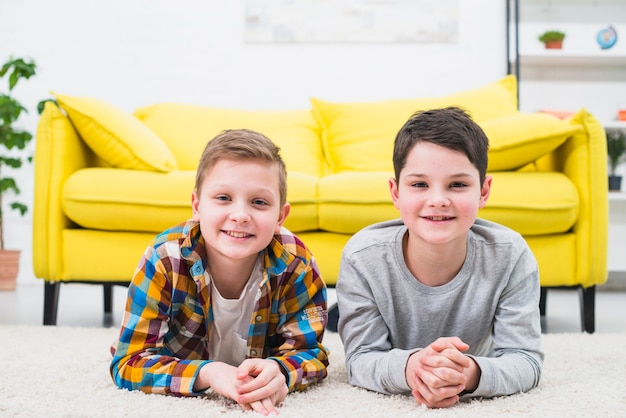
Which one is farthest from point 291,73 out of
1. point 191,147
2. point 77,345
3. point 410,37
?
point 77,345

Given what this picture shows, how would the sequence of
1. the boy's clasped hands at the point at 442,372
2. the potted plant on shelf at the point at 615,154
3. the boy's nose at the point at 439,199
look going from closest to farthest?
the boy's clasped hands at the point at 442,372 < the boy's nose at the point at 439,199 < the potted plant on shelf at the point at 615,154

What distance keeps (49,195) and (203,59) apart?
1.96m

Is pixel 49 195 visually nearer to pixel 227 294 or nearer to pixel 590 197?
pixel 227 294

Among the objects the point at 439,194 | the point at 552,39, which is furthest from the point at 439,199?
the point at 552,39

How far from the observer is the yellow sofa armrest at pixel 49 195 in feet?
7.06

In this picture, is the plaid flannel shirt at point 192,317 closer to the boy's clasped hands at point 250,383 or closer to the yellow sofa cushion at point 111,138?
the boy's clasped hands at point 250,383

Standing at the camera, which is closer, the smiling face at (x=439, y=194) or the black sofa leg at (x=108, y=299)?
the smiling face at (x=439, y=194)

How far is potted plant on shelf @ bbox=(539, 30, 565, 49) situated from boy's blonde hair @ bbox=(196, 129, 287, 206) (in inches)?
112

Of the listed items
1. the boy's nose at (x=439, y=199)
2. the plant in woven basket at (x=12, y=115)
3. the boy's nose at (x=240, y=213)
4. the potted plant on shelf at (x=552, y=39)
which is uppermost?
the potted plant on shelf at (x=552, y=39)

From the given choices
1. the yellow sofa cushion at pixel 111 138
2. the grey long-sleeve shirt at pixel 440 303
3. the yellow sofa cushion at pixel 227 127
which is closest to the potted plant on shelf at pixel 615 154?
A: the yellow sofa cushion at pixel 227 127

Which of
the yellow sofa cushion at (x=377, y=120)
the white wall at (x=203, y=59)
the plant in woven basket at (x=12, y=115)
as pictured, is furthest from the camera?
the white wall at (x=203, y=59)

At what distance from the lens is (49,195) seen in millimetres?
2162

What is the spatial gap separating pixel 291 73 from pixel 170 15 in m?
0.76

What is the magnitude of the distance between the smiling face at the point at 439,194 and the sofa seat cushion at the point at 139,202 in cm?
87
